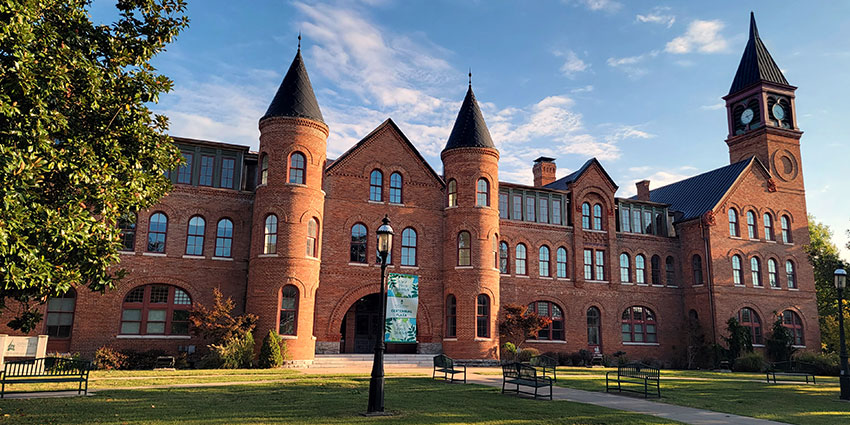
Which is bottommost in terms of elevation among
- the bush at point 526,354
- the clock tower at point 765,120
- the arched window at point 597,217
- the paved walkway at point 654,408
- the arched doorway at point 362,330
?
the paved walkway at point 654,408

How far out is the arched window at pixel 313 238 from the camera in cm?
2734

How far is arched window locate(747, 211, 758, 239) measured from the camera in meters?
39.1

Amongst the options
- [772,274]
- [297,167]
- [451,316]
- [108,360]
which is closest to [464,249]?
[451,316]

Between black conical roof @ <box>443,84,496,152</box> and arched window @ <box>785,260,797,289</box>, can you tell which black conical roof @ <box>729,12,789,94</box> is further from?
black conical roof @ <box>443,84,496,152</box>

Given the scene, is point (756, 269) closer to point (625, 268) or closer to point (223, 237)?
point (625, 268)

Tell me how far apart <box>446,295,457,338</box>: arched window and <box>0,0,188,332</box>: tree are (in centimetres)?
1990

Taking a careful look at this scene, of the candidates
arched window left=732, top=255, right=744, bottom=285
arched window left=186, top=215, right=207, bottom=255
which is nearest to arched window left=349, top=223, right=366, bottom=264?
arched window left=186, top=215, right=207, bottom=255

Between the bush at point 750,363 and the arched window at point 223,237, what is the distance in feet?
95.2

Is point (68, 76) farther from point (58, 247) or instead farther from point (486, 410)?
point (486, 410)

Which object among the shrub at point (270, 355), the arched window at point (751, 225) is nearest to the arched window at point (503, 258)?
the shrub at point (270, 355)

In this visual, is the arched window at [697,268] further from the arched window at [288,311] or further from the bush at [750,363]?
the arched window at [288,311]

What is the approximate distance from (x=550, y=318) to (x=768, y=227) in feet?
59.6

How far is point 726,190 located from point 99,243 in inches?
1513

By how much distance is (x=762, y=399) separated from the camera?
1683 cm
